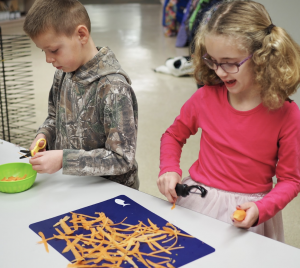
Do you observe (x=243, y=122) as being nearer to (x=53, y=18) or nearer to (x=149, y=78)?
(x=53, y=18)

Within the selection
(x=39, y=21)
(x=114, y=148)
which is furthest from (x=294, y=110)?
(x=39, y=21)

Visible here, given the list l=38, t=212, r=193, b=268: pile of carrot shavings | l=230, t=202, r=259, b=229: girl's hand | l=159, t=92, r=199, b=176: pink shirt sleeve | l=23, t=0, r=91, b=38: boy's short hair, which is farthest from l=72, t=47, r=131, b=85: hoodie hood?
l=230, t=202, r=259, b=229: girl's hand

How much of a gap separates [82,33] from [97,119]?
0.28 metres

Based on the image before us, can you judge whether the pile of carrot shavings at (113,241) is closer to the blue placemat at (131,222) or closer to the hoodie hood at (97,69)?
the blue placemat at (131,222)

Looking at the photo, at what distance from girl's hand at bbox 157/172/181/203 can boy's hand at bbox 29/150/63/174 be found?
0.30 metres

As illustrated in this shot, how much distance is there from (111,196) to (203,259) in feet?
1.15

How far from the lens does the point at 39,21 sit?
117cm

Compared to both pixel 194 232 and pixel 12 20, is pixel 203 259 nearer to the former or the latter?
pixel 194 232

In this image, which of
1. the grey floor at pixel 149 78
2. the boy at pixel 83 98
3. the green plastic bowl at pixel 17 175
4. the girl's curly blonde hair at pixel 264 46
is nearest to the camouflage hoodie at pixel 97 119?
the boy at pixel 83 98

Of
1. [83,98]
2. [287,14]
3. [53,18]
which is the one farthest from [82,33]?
[287,14]

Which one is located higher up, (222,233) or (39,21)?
(39,21)

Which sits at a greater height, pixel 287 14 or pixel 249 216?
pixel 287 14

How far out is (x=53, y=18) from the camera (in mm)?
1177

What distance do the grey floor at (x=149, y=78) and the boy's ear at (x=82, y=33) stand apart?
1.31m
